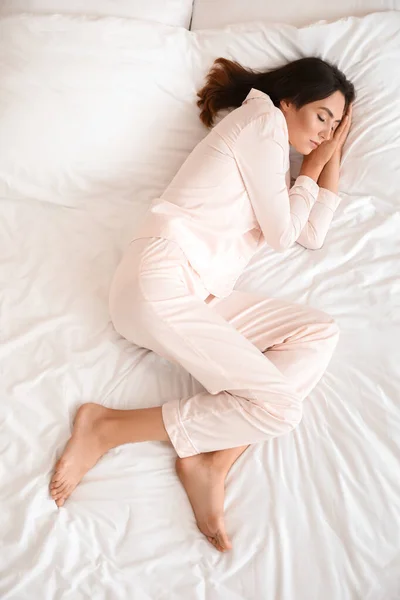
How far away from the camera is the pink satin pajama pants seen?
1.12 metres

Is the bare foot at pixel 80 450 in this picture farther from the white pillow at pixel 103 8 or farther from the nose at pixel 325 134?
the white pillow at pixel 103 8

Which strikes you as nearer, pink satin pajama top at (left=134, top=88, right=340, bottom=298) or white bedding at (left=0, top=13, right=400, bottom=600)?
white bedding at (left=0, top=13, right=400, bottom=600)

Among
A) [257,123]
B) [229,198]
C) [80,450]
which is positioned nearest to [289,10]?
[257,123]

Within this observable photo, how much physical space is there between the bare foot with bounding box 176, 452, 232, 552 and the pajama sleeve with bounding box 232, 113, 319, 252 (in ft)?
1.71

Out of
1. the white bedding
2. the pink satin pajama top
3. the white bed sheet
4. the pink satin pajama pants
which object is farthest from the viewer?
the white bed sheet

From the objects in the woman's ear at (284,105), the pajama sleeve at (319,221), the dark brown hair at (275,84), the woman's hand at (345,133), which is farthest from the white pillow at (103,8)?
the pajama sleeve at (319,221)

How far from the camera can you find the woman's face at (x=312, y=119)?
4.44ft

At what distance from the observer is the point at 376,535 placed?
104 cm

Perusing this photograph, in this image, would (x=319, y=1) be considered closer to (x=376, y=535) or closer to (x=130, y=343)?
(x=130, y=343)

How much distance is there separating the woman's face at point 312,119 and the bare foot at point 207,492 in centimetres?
78

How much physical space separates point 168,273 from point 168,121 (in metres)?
0.52

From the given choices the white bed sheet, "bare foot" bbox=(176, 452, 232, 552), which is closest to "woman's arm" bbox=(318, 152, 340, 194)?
the white bed sheet

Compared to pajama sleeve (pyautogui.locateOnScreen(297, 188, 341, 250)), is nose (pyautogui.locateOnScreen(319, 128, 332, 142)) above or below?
above

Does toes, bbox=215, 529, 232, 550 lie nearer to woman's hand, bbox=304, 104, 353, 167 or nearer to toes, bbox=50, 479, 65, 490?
toes, bbox=50, 479, 65, 490
